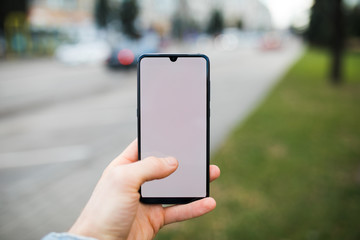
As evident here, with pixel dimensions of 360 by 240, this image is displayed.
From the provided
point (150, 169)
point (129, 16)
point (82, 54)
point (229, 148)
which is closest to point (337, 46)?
point (229, 148)

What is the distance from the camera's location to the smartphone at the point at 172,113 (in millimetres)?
1795

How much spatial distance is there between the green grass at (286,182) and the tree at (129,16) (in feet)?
128

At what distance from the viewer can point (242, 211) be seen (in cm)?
378

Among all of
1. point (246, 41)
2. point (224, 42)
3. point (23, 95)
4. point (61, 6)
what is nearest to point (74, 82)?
point (23, 95)

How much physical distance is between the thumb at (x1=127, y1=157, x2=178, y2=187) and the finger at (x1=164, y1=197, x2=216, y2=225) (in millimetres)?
269

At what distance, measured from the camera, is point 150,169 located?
5.25 feet

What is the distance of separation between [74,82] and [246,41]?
3989cm

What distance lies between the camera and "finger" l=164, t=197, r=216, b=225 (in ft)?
5.75

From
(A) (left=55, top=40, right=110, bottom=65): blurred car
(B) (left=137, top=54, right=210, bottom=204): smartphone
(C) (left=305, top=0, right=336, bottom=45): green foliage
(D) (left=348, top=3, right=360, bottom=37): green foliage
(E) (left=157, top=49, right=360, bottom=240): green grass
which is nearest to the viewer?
(B) (left=137, top=54, right=210, bottom=204): smartphone

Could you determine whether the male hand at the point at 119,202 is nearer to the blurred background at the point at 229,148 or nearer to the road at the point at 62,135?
the blurred background at the point at 229,148

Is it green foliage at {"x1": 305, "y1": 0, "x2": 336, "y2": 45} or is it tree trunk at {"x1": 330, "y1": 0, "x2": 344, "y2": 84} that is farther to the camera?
green foliage at {"x1": 305, "y1": 0, "x2": 336, "y2": 45}

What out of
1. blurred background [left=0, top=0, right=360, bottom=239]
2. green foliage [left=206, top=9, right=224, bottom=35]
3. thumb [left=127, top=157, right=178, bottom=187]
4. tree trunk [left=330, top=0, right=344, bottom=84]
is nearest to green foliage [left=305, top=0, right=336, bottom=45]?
blurred background [left=0, top=0, right=360, bottom=239]

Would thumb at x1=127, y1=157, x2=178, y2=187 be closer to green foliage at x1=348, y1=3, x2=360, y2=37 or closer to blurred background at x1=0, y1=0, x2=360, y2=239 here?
blurred background at x1=0, y1=0, x2=360, y2=239

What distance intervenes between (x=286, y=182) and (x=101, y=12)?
45.1 m
